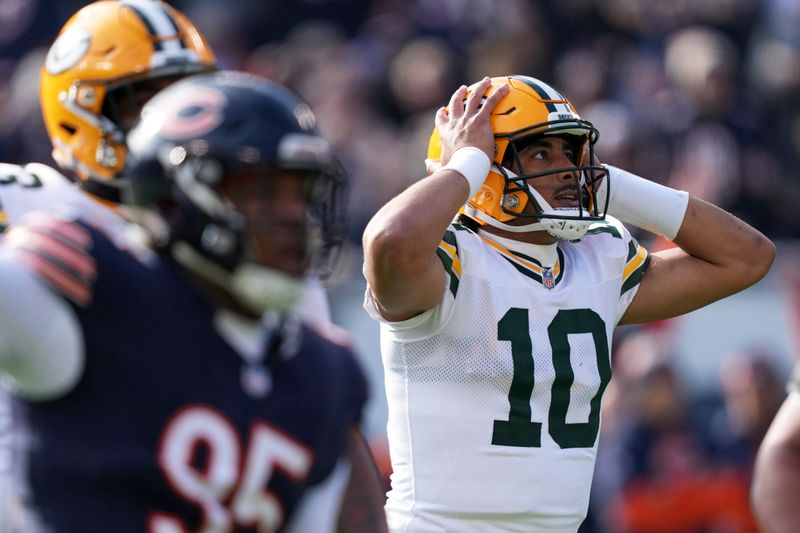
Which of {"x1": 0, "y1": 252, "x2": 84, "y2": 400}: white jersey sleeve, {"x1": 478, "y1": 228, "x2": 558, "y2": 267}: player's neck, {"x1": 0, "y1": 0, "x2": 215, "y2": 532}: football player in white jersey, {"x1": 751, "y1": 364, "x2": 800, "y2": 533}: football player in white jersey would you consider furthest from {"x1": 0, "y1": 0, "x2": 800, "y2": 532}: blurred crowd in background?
{"x1": 0, "y1": 252, "x2": 84, "y2": 400}: white jersey sleeve

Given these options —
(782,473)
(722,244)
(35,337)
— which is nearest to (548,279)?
(722,244)

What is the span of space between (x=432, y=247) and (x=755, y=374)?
378 cm

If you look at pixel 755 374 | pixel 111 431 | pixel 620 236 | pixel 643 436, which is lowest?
pixel 643 436

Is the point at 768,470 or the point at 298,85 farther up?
the point at 768,470

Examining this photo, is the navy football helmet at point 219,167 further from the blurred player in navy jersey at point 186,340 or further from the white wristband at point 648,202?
the white wristband at point 648,202

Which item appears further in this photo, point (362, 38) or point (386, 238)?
point (362, 38)

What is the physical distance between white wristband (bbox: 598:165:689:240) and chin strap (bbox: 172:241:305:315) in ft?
5.96

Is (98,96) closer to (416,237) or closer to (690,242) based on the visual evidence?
(416,237)

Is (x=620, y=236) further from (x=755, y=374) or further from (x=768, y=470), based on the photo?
(x=755, y=374)

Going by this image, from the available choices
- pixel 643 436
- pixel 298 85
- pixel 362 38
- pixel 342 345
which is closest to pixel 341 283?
pixel 643 436

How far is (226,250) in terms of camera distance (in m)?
2.41

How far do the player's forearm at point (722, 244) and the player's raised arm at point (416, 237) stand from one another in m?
0.78

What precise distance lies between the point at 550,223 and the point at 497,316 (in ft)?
0.90

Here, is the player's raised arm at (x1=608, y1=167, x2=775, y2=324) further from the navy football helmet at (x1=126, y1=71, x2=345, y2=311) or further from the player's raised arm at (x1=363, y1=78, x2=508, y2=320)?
the navy football helmet at (x1=126, y1=71, x2=345, y2=311)
